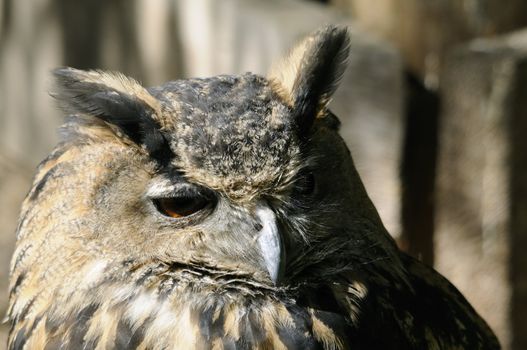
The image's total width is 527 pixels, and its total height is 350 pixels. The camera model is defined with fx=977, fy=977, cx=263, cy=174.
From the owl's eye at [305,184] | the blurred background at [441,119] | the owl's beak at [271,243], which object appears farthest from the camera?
the blurred background at [441,119]

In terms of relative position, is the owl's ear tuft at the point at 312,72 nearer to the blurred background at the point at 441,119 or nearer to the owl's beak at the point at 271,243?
the owl's beak at the point at 271,243

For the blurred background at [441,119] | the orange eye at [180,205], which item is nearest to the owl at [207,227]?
the orange eye at [180,205]

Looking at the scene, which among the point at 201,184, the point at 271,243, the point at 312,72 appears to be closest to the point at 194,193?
the point at 201,184

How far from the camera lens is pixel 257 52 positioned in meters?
3.67

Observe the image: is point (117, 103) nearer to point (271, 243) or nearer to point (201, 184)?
point (201, 184)

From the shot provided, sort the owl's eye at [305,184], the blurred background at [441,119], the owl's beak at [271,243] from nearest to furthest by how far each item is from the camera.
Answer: the owl's beak at [271,243] → the owl's eye at [305,184] → the blurred background at [441,119]

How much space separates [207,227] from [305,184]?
22 centimetres

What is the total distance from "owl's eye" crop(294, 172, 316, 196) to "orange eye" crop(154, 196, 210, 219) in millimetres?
185

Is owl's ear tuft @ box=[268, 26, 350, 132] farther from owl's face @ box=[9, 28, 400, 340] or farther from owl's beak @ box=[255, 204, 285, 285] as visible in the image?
owl's beak @ box=[255, 204, 285, 285]

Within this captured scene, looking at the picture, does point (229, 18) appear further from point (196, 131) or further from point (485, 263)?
point (196, 131)

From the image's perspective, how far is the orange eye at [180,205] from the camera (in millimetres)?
1875

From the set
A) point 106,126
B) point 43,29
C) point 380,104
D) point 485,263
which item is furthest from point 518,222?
point 43,29

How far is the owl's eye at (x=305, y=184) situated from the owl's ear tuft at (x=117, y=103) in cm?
26

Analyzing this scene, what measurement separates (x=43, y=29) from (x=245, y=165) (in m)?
3.23
